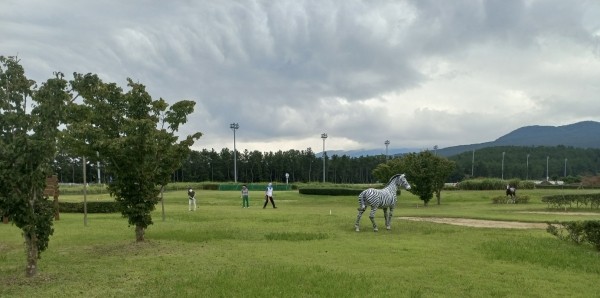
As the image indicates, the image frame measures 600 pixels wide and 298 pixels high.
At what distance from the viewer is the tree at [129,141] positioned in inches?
635

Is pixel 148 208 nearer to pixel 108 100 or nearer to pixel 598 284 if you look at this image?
pixel 108 100

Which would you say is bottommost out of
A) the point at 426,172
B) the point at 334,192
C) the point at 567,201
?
the point at 334,192

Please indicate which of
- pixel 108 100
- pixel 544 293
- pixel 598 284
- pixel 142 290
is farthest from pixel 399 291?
pixel 108 100

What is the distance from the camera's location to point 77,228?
880 inches

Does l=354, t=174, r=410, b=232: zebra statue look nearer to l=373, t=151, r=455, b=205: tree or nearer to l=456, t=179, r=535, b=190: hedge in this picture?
l=373, t=151, r=455, b=205: tree

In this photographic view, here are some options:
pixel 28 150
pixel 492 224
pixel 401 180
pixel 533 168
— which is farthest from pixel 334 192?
pixel 533 168

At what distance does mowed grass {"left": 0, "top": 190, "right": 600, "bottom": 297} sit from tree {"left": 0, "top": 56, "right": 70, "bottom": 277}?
1.26 m

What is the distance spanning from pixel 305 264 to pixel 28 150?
22.9 feet


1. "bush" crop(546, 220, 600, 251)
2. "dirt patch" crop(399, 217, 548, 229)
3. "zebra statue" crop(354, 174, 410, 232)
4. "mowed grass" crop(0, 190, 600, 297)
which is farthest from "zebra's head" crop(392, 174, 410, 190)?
"bush" crop(546, 220, 600, 251)

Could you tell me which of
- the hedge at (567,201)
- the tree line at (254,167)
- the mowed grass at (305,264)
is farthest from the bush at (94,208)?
the tree line at (254,167)

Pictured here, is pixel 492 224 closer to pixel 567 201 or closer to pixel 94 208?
pixel 567 201

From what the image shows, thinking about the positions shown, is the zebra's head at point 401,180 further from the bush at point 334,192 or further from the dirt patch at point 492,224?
the bush at point 334,192

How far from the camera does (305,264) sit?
41.7 ft

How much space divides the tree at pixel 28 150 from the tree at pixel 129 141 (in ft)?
12.2
